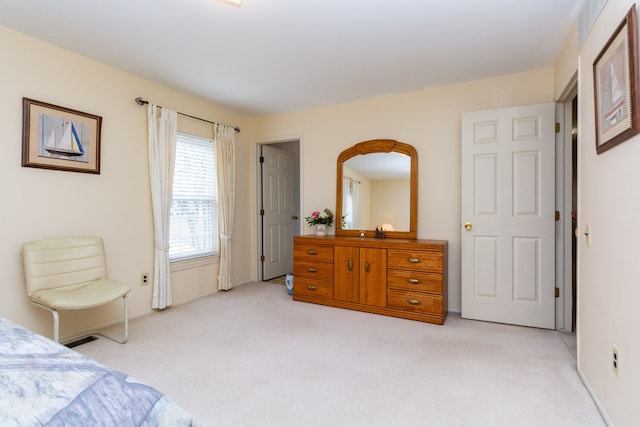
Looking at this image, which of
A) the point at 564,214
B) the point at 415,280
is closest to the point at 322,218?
the point at 415,280

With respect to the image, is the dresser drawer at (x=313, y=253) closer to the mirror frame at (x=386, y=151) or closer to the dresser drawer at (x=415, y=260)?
the mirror frame at (x=386, y=151)

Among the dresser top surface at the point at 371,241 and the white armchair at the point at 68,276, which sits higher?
the dresser top surface at the point at 371,241

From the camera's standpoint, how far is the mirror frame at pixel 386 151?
3.62 m

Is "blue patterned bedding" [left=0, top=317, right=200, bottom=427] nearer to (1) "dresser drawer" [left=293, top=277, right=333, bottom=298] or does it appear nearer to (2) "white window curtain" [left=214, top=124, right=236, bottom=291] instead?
(1) "dresser drawer" [left=293, top=277, right=333, bottom=298]

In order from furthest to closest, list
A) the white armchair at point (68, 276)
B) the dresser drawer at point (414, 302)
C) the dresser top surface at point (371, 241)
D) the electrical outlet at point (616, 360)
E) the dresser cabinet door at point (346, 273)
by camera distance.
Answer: the dresser cabinet door at point (346, 273) → the dresser top surface at point (371, 241) → the dresser drawer at point (414, 302) → the white armchair at point (68, 276) → the electrical outlet at point (616, 360)

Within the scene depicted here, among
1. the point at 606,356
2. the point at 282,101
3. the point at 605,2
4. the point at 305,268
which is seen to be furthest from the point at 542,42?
the point at 305,268

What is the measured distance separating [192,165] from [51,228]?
1.55 meters

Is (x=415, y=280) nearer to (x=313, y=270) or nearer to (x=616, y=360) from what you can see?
(x=313, y=270)

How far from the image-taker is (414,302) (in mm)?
3143

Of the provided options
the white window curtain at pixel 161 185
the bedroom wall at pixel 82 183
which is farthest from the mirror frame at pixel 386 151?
the white window curtain at pixel 161 185

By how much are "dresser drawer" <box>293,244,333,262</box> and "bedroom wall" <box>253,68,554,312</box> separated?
73cm

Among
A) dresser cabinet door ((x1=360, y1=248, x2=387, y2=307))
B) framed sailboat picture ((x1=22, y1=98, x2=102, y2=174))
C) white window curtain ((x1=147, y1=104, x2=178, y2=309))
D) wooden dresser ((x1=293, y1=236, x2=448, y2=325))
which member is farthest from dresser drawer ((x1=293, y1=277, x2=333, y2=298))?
framed sailboat picture ((x1=22, y1=98, x2=102, y2=174))

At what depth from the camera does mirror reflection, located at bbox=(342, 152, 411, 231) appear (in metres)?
3.70

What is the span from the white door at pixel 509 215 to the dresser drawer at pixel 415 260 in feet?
1.24
